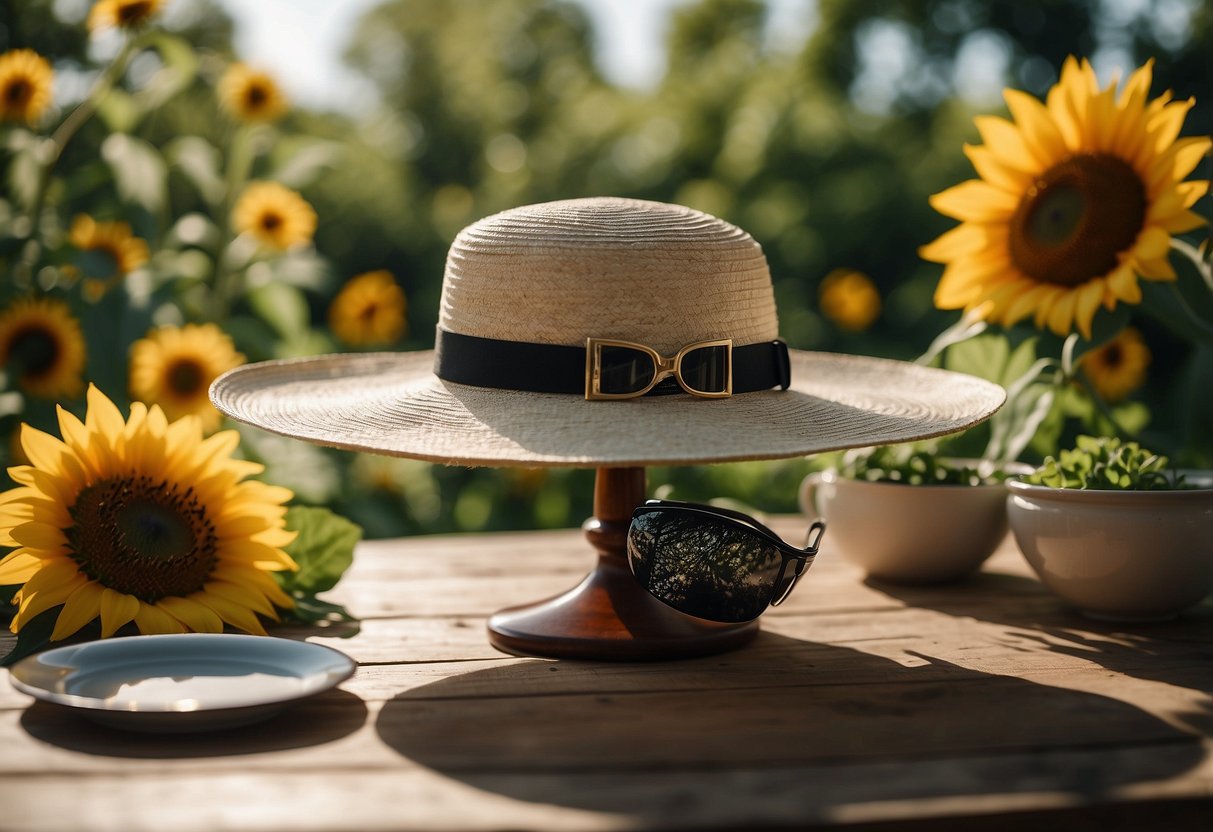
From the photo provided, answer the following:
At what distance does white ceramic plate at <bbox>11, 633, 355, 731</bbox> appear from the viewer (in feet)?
3.53

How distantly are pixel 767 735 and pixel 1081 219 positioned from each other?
2.94 feet

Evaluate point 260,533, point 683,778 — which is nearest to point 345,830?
point 683,778

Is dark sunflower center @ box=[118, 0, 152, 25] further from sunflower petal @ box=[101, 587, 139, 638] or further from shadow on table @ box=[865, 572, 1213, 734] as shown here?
shadow on table @ box=[865, 572, 1213, 734]

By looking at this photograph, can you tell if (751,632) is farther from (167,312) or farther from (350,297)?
(350,297)

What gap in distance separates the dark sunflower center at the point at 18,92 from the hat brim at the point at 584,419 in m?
1.39

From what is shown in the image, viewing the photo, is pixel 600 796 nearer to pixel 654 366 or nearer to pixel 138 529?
pixel 654 366

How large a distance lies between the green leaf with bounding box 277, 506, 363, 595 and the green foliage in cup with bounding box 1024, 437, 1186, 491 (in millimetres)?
914

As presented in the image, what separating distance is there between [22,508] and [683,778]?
0.80 metres

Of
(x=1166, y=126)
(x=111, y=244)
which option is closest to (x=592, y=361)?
(x=1166, y=126)

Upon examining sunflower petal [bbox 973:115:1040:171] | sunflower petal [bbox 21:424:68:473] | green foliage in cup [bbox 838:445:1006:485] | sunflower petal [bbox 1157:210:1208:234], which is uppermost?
sunflower petal [bbox 973:115:1040:171]

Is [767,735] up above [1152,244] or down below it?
below

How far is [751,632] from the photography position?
147cm

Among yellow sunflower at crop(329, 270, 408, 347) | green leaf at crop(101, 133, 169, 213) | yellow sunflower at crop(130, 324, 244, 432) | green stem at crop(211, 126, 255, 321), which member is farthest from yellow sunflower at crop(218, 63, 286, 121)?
yellow sunflower at crop(130, 324, 244, 432)

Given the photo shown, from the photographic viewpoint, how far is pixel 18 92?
2629mm
